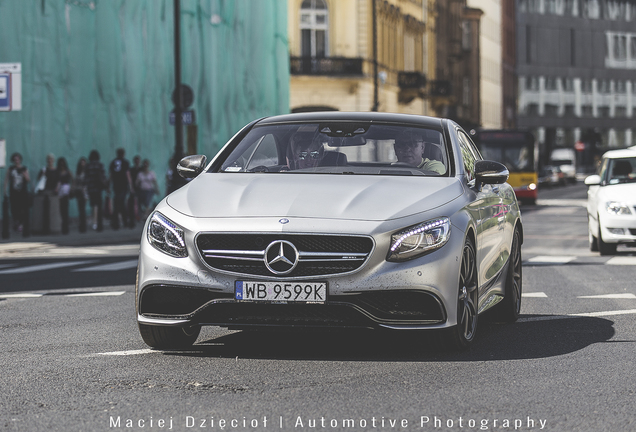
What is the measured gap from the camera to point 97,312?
34.9 feet

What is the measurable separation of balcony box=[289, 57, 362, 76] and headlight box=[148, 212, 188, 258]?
155 feet

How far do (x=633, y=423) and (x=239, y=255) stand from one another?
2.55 m

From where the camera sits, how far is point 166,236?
7.46 metres

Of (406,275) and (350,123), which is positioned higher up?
(350,123)

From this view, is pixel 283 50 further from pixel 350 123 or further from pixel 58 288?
pixel 350 123

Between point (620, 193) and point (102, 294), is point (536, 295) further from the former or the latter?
point (620, 193)

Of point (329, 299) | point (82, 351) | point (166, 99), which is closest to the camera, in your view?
point (329, 299)

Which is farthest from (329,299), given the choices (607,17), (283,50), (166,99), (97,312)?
(607,17)

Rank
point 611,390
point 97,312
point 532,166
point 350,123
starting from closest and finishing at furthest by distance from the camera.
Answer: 1. point 611,390
2. point 350,123
3. point 97,312
4. point 532,166

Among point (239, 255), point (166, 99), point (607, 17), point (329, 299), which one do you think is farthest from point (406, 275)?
point (607, 17)

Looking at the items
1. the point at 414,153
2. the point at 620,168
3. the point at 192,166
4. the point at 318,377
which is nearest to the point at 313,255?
the point at 318,377

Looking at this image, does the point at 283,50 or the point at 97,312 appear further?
the point at 283,50

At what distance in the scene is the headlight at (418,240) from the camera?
722 centimetres

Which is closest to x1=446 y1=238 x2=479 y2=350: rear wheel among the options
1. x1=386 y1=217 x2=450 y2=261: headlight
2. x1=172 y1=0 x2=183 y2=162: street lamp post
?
x1=386 y1=217 x2=450 y2=261: headlight
